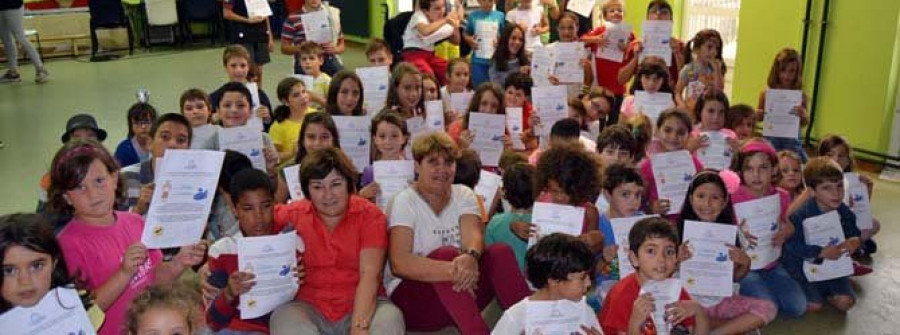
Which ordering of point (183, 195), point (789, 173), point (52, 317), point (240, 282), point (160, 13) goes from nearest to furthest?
point (52, 317)
point (240, 282)
point (183, 195)
point (789, 173)
point (160, 13)

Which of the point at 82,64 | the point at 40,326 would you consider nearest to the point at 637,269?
the point at 40,326

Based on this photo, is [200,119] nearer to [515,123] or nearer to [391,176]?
[391,176]

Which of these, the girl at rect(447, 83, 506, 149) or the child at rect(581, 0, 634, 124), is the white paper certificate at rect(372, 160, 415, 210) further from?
the child at rect(581, 0, 634, 124)

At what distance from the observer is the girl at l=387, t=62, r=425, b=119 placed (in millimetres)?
5258

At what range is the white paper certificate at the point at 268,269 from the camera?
9.43ft

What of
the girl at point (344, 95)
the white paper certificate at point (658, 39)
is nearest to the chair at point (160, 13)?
the girl at point (344, 95)

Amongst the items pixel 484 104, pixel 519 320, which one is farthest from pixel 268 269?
pixel 484 104

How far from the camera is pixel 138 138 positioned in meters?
4.60

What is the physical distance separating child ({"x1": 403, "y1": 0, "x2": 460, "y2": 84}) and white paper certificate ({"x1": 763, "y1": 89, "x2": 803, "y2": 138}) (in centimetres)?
268

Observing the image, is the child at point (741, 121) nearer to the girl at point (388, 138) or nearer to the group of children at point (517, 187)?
the group of children at point (517, 187)

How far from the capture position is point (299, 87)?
17.0ft

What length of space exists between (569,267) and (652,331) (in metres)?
0.44

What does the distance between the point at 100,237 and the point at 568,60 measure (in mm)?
4124

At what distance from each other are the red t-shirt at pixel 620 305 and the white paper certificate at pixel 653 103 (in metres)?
2.46
